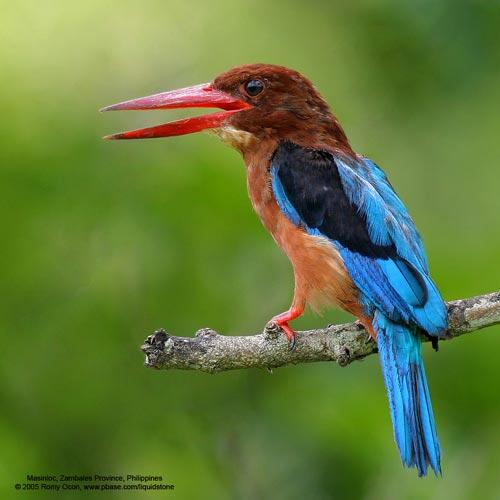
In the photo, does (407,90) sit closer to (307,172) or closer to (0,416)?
(307,172)

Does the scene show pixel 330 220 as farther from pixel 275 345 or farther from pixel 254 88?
pixel 254 88

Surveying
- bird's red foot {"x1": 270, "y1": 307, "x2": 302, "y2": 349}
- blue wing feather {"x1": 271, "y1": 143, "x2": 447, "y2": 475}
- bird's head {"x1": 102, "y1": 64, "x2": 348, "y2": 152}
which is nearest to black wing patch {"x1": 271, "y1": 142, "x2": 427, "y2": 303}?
blue wing feather {"x1": 271, "y1": 143, "x2": 447, "y2": 475}

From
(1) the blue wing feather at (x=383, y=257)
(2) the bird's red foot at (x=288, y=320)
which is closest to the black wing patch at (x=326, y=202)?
(1) the blue wing feather at (x=383, y=257)

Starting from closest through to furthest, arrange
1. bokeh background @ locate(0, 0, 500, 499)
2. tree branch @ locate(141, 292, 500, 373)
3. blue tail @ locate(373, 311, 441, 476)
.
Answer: tree branch @ locate(141, 292, 500, 373), blue tail @ locate(373, 311, 441, 476), bokeh background @ locate(0, 0, 500, 499)

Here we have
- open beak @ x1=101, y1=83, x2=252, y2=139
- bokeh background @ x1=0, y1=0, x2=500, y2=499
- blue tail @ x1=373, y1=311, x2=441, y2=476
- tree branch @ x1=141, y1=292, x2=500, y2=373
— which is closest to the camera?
tree branch @ x1=141, y1=292, x2=500, y2=373

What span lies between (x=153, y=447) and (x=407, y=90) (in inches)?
101

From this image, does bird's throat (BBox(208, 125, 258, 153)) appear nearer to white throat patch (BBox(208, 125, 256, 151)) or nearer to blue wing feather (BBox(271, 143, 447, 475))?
white throat patch (BBox(208, 125, 256, 151))

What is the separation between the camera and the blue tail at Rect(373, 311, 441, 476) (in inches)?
135

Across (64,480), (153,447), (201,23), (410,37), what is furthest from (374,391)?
(201,23)

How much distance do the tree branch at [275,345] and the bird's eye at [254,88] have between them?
110cm

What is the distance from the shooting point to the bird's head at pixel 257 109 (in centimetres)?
423

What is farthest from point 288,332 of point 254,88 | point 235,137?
point 254,88

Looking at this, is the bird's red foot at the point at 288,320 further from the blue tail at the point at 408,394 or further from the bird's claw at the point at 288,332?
the blue tail at the point at 408,394

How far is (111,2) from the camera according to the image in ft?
18.9
